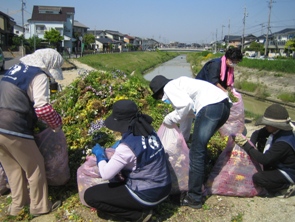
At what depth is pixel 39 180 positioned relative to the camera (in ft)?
8.84

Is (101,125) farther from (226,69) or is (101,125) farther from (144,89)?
(226,69)

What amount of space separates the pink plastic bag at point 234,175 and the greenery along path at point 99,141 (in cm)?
9

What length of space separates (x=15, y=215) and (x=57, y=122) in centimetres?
103

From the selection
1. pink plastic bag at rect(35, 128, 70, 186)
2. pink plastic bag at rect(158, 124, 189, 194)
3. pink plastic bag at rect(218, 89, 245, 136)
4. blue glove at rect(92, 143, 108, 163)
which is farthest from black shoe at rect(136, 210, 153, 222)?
pink plastic bag at rect(218, 89, 245, 136)

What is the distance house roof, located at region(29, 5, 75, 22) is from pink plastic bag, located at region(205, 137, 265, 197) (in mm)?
49954

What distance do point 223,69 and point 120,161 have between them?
2.83 metres

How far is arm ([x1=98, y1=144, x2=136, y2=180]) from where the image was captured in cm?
234

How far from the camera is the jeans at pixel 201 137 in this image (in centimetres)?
285

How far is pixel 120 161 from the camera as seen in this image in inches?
93.0

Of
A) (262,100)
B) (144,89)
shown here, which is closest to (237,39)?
(262,100)

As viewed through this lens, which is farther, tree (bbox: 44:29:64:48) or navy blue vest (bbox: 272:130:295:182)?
tree (bbox: 44:29:64:48)

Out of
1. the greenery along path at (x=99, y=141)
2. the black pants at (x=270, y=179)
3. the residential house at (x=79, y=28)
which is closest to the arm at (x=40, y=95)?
the greenery along path at (x=99, y=141)

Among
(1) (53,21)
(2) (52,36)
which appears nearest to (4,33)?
(2) (52,36)

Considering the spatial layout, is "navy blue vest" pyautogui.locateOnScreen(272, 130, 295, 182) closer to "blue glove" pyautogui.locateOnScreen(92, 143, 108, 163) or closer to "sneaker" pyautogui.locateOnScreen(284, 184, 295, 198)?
"sneaker" pyautogui.locateOnScreen(284, 184, 295, 198)
